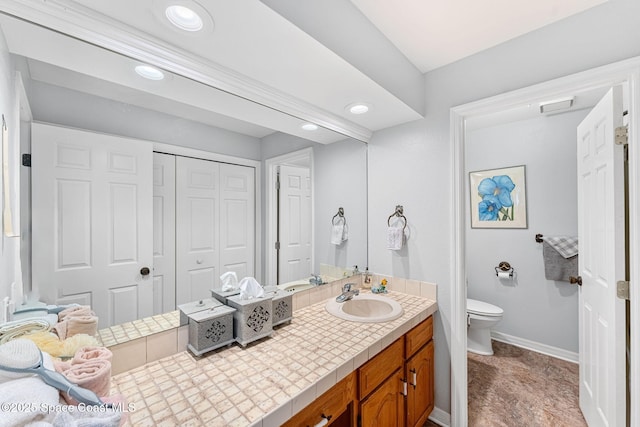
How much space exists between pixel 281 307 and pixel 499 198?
2708 mm

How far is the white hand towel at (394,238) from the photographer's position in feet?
6.13

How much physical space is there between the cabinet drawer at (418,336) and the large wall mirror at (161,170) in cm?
63

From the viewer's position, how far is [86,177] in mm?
909

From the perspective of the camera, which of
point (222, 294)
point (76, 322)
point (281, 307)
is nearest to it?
point (76, 322)

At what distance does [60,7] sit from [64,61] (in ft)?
0.51

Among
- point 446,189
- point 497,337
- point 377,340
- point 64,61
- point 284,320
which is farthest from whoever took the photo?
point 497,337

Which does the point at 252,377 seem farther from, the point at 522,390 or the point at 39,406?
the point at 522,390

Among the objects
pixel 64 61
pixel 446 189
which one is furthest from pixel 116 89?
pixel 446 189

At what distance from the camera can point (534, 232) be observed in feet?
8.78

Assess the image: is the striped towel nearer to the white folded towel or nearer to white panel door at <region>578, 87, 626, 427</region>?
white panel door at <region>578, 87, 626, 427</region>

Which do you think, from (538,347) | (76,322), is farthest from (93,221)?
(538,347)

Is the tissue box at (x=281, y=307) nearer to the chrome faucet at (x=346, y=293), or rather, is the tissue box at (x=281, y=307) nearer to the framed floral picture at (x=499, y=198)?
the chrome faucet at (x=346, y=293)

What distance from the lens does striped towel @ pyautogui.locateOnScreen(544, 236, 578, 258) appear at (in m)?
2.41

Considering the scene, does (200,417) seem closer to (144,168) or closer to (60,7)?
(144,168)
